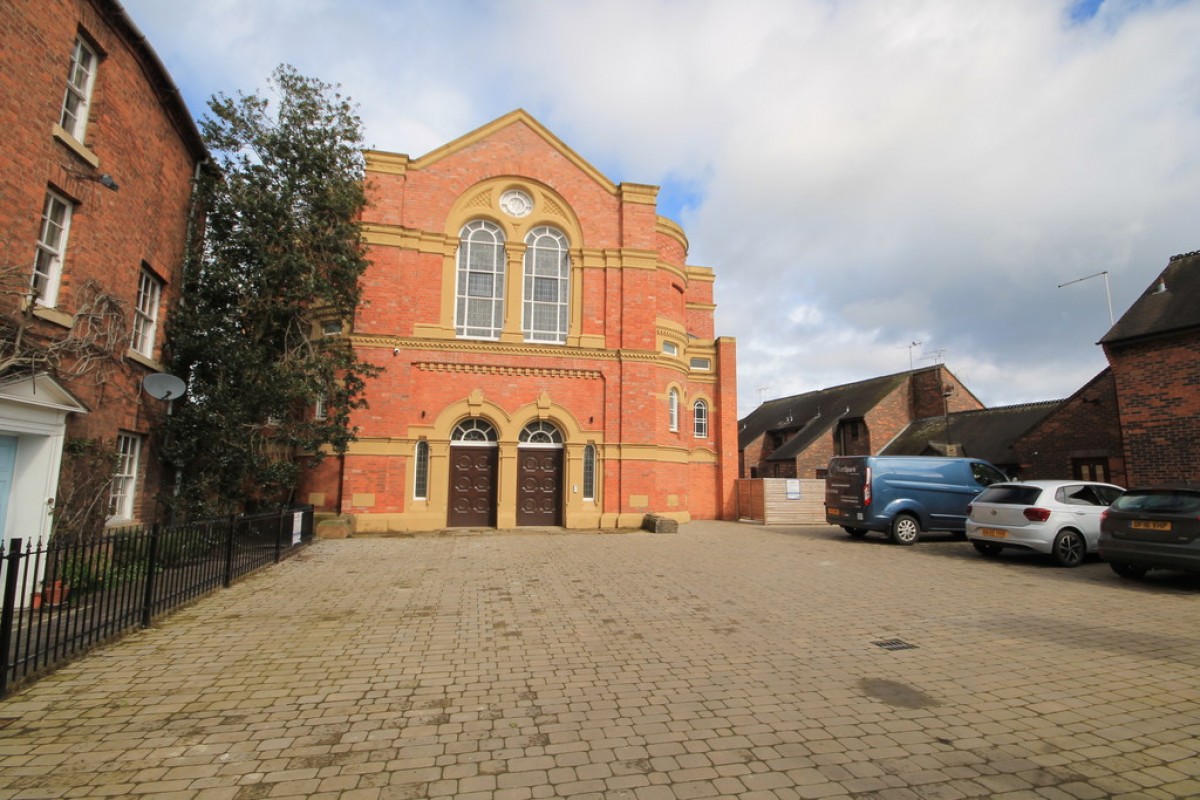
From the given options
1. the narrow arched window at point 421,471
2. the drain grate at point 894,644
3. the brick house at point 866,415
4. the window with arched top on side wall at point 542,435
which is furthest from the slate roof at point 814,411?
the drain grate at point 894,644

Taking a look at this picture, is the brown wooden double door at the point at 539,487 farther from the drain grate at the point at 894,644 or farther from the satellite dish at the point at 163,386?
the drain grate at the point at 894,644

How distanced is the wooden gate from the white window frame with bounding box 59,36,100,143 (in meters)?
10.9

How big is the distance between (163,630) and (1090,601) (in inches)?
436

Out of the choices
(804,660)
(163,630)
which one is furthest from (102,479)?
(804,660)

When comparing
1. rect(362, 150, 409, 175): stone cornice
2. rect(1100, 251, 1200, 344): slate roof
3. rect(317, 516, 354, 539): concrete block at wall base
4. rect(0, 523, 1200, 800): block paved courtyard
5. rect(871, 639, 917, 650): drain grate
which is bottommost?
rect(0, 523, 1200, 800): block paved courtyard

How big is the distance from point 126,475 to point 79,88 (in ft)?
20.7

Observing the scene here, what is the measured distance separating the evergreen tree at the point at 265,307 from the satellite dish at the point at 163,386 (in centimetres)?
259

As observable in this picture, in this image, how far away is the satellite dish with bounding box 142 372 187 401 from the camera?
9867 mm

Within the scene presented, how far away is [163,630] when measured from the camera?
6.46 meters

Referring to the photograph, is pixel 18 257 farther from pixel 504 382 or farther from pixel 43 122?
pixel 504 382

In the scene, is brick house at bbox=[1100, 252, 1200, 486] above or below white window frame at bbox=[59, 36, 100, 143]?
below

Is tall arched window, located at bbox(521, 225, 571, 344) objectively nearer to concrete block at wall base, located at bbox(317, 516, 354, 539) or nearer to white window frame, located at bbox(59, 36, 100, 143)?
concrete block at wall base, located at bbox(317, 516, 354, 539)

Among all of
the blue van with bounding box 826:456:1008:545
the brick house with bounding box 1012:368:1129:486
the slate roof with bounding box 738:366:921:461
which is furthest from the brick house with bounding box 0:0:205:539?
the slate roof with bounding box 738:366:921:461

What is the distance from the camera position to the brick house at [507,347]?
17328 millimetres
